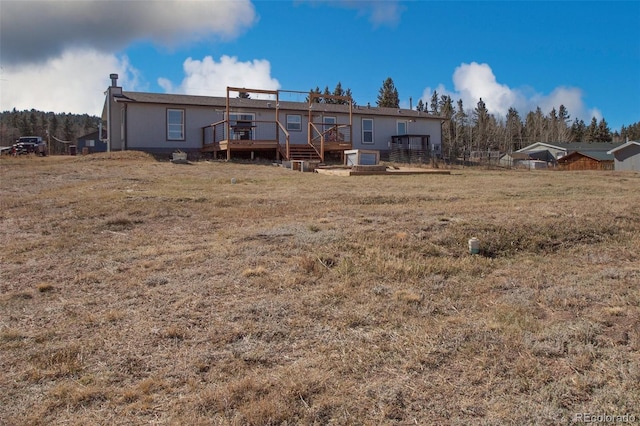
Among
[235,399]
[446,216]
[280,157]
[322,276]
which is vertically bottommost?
[235,399]

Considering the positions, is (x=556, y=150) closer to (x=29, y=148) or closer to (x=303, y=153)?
(x=303, y=153)

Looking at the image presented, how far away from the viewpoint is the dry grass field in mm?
2586

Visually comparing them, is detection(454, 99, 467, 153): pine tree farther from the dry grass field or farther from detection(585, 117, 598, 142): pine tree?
the dry grass field

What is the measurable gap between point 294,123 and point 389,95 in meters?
43.1

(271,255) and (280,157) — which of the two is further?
(280,157)

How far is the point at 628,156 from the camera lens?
128 ft

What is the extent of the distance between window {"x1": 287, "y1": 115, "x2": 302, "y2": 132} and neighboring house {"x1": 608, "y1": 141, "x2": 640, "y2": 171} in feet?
93.8

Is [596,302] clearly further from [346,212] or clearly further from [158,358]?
[346,212]

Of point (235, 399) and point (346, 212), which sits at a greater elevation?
point (346, 212)

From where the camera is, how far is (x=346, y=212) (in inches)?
294

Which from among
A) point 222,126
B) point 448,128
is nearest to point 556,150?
point 448,128

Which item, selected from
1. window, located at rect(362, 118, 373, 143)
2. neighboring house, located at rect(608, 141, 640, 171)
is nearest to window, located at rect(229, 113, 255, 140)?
window, located at rect(362, 118, 373, 143)

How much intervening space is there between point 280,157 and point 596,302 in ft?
57.4

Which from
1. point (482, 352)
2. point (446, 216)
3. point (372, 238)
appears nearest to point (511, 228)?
point (446, 216)
